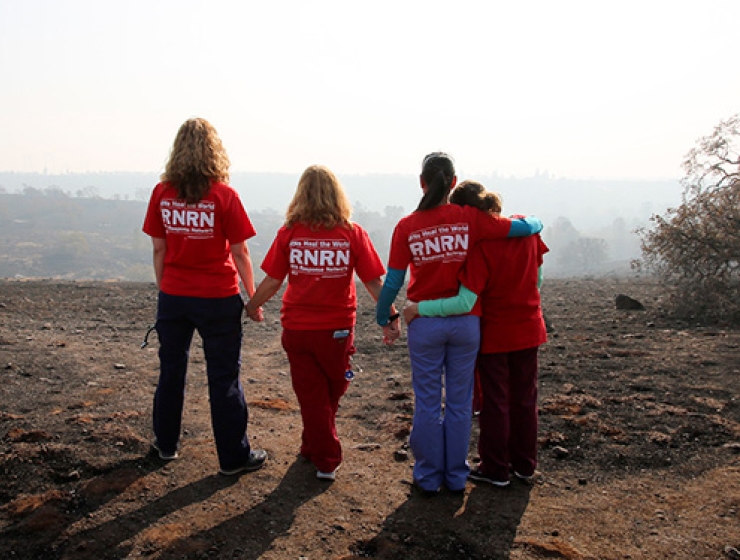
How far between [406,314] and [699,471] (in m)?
2.63

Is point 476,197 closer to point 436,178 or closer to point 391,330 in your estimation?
point 436,178

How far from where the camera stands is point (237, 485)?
4.71 m

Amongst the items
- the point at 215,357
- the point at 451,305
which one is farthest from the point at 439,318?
the point at 215,357

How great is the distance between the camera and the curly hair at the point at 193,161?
4523mm

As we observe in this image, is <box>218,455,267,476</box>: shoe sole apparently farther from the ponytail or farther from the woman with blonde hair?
the ponytail

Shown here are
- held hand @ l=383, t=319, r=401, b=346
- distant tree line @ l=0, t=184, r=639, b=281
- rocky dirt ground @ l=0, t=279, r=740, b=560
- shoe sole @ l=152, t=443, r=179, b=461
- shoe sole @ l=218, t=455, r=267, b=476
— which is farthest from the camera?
distant tree line @ l=0, t=184, r=639, b=281

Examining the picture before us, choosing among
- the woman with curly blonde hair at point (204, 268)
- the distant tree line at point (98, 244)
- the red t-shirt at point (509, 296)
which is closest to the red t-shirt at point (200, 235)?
the woman with curly blonde hair at point (204, 268)

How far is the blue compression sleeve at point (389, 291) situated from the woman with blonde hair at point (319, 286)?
78 millimetres

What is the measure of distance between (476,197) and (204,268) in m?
1.92

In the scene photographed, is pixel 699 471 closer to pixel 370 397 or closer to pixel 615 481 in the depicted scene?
pixel 615 481

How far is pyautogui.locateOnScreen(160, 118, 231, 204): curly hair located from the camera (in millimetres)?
4523

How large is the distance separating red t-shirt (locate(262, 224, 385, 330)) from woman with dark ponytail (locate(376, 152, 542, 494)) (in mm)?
238

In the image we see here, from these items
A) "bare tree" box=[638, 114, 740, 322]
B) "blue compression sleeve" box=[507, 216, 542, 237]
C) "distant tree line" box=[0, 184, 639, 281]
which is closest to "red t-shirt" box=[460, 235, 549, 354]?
"blue compression sleeve" box=[507, 216, 542, 237]

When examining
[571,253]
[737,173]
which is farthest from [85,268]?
[737,173]
